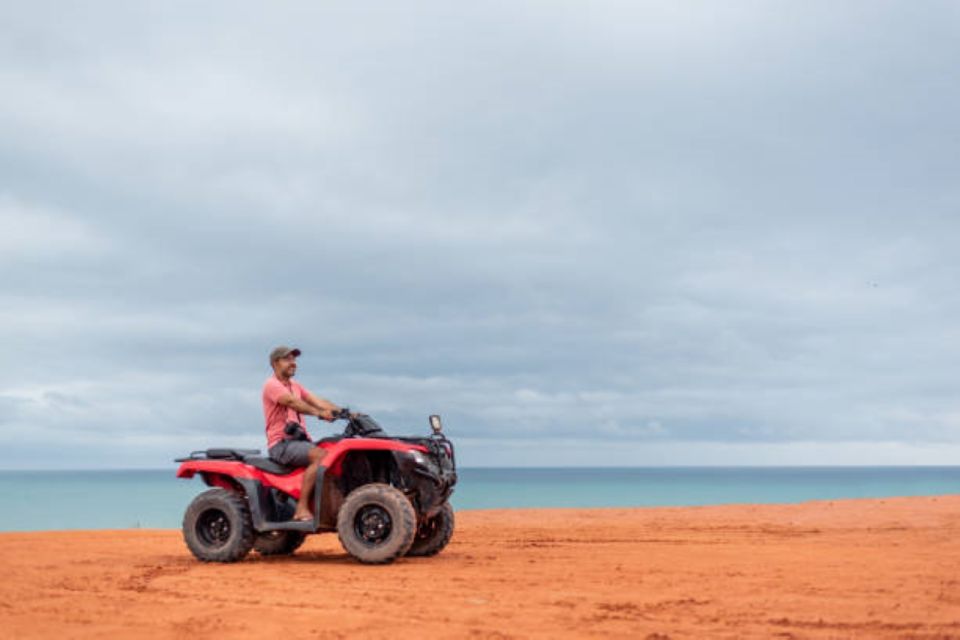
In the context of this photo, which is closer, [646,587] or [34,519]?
[646,587]

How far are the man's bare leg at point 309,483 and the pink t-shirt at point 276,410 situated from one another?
0.45m

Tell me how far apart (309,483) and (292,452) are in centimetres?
42

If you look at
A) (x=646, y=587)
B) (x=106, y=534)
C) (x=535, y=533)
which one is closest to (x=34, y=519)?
(x=106, y=534)

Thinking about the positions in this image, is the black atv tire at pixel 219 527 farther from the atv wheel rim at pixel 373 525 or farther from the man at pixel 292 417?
the atv wheel rim at pixel 373 525

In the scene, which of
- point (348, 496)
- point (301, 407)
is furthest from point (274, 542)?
point (301, 407)

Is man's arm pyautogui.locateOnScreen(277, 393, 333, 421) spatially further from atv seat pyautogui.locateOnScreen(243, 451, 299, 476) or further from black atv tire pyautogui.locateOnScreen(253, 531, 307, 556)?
black atv tire pyautogui.locateOnScreen(253, 531, 307, 556)

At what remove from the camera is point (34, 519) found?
49656 millimetres

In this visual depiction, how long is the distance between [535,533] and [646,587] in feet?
25.1

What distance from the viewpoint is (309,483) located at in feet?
38.0

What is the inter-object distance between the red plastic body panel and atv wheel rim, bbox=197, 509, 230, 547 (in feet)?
1.27

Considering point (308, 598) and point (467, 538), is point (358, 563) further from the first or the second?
point (467, 538)

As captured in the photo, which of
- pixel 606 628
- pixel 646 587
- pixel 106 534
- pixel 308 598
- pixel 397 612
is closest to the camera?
pixel 606 628

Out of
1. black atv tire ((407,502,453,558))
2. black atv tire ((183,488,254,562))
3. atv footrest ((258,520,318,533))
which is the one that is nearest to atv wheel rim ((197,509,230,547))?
black atv tire ((183,488,254,562))

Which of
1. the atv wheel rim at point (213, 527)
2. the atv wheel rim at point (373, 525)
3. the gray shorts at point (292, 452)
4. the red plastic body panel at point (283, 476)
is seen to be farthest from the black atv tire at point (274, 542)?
the atv wheel rim at point (373, 525)
